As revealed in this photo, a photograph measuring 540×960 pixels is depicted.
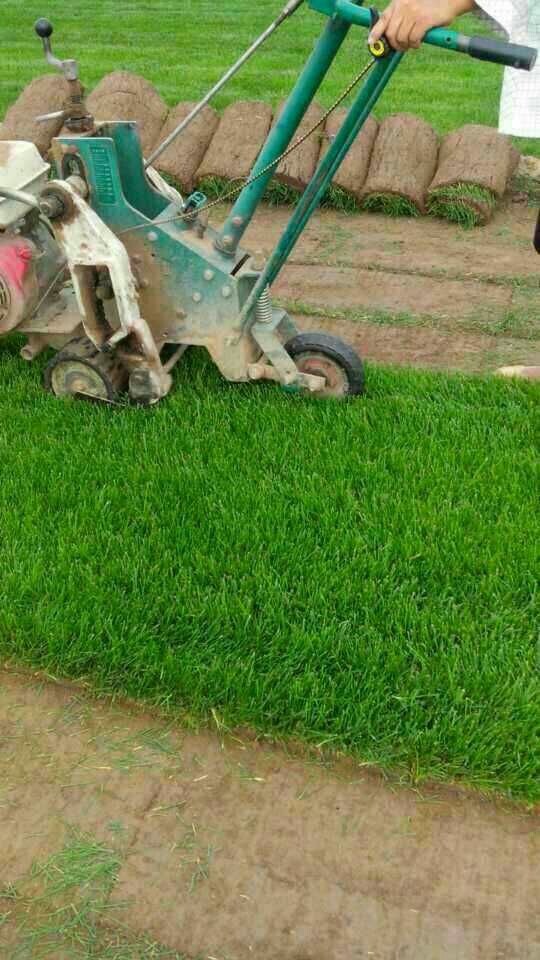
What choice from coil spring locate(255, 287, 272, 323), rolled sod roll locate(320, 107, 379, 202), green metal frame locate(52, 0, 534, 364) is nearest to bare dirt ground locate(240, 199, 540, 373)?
rolled sod roll locate(320, 107, 379, 202)

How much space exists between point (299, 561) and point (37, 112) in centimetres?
489

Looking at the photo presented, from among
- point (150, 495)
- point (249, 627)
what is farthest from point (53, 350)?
point (249, 627)

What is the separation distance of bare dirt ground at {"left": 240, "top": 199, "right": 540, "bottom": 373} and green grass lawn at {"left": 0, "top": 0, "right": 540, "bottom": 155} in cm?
170

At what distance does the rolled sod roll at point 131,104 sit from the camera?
661cm

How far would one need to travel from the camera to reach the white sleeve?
2738 millimetres

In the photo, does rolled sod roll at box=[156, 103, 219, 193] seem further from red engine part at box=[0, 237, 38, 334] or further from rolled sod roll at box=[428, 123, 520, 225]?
red engine part at box=[0, 237, 38, 334]

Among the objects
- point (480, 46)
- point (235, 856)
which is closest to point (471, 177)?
point (480, 46)

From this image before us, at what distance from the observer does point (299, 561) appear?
9.77 feet

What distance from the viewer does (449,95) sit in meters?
8.31

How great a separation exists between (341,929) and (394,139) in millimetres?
5276

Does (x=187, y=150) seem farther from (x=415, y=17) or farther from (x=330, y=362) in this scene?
(x=415, y=17)

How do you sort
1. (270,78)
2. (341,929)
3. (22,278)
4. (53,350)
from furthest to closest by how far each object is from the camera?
(270,78)
(53,350)
(22,278)
(341,929)

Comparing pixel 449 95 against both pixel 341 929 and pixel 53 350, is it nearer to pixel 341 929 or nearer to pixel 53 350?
pixel 53 350

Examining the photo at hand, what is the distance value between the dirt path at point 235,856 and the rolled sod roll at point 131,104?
5.07 metres
